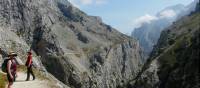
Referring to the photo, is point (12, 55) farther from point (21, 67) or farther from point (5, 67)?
point (21, 67)

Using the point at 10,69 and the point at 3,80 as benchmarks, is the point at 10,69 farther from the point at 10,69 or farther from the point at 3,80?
the point at 3,80

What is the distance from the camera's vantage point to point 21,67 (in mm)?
51906

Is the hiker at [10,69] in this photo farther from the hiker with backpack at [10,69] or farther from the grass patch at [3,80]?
the grass patch at [3,80]

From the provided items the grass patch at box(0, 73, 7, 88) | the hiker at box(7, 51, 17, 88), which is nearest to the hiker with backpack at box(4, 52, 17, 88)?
the hiker at box(7, 51, 17, 88)

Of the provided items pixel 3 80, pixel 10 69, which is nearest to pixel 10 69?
pixel 10 69

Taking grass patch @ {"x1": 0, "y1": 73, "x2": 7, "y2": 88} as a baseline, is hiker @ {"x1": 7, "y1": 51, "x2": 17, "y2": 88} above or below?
above

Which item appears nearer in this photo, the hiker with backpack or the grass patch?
the hiker with backpack

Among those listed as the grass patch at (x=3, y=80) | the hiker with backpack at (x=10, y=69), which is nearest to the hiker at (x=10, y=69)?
the hiker with backpack at (x=10, y=69)

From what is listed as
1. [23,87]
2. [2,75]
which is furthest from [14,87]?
[2,75]

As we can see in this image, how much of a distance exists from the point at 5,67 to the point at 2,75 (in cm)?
1053

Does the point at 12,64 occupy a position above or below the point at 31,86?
above

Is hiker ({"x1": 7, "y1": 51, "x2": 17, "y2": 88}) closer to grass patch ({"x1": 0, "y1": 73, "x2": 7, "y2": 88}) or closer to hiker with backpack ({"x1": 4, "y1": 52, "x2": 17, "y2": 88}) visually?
hiker with backpack ({"x1": 4, "y1": 52, "x2": 17, "y2": 88})

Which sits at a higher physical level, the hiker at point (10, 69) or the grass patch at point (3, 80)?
the hiker at point (10, 69)

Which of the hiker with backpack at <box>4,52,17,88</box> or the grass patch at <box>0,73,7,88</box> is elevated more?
the hiker with backpack at <box>4,52,17,88</box>
